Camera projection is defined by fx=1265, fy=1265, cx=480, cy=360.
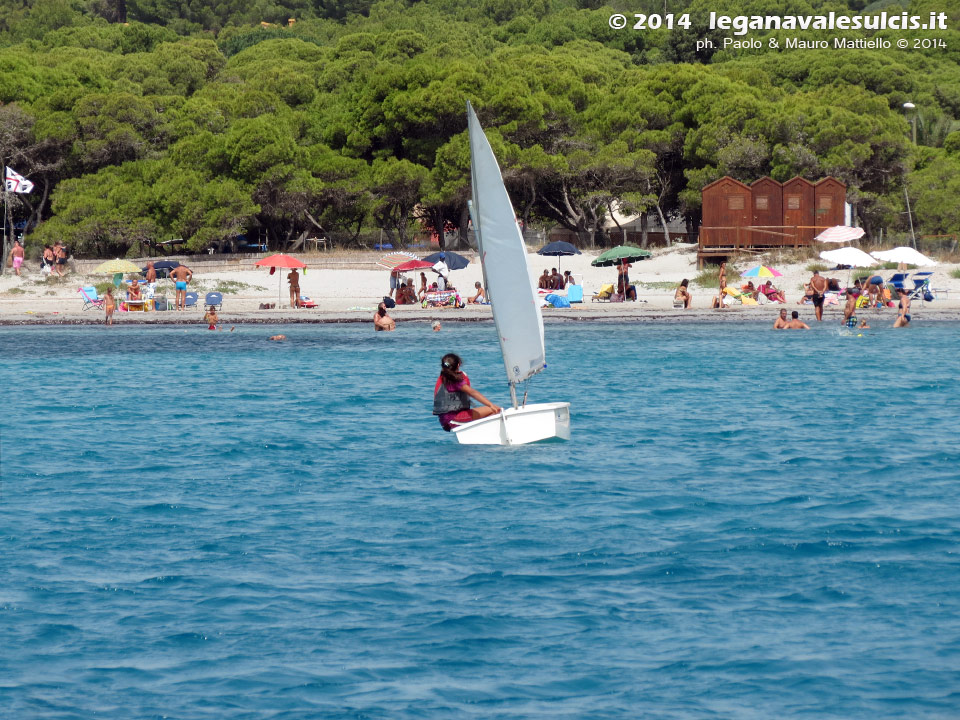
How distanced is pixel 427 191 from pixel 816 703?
49.2 meters

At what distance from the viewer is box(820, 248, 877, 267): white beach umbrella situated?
139ft

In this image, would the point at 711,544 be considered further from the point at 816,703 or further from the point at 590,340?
the point at 590,340

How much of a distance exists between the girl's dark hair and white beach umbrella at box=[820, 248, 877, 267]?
1090 inches

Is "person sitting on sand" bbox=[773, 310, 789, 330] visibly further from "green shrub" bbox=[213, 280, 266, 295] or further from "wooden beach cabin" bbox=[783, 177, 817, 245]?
"green shrub" bbox=[213, 280, 266, 295]

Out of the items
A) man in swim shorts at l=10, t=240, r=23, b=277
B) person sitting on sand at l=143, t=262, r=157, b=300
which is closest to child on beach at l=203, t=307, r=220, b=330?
person sitting on sand at l=143, t=262, r=157, b=300

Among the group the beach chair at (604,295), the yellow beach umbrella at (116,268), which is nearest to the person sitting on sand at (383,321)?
the beach chair at (604,295)

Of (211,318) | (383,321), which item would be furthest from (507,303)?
(211,318)

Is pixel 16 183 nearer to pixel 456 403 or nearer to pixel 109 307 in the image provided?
pixel 109 307

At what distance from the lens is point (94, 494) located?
16078 mm

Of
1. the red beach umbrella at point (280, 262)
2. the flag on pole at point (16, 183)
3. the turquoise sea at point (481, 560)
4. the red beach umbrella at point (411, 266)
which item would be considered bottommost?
the turquoise sea at point (481, 560)

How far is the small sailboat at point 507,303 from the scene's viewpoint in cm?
1711

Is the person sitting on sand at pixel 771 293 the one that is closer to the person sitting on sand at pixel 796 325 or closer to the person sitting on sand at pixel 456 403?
the person sitting on sand at pixel 796 325

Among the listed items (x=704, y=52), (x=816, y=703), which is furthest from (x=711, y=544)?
(x=704, y=52)

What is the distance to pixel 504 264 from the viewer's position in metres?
17.6
